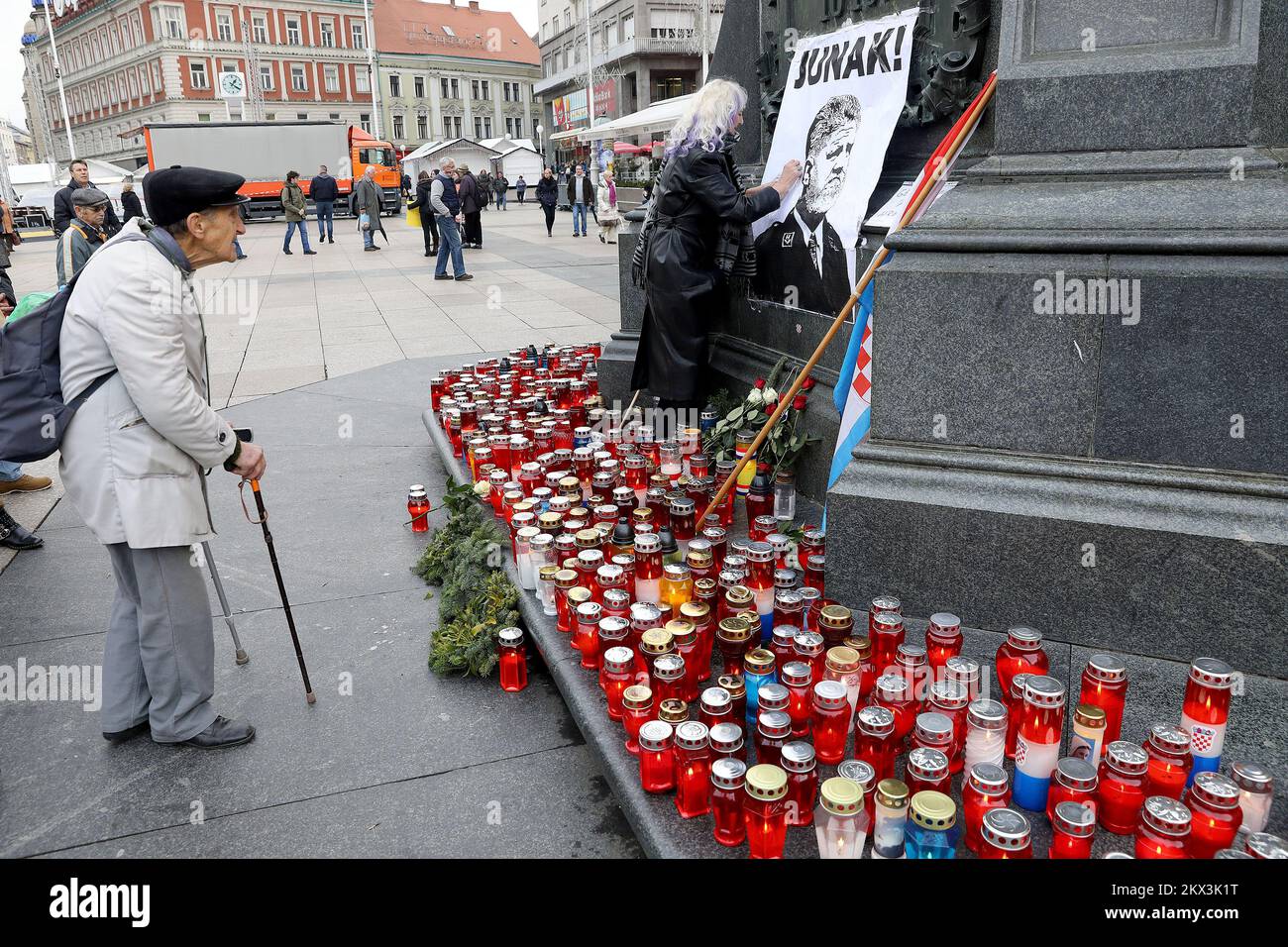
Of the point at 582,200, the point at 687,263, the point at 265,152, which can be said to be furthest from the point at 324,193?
the point at 687,263

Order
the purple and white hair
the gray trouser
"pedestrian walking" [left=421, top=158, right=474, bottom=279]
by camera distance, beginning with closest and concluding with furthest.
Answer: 1. the gray trouser
2. the purple and white hair
3. "pedestrian walking" [left=421, top=158, right=474, bottom=279]

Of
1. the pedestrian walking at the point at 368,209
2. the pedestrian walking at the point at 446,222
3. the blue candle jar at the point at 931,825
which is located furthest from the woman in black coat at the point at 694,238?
the pedestrian walking at the point at 368,209

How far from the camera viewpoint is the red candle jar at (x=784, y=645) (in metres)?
2.93

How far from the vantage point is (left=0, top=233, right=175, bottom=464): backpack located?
9.71 feet

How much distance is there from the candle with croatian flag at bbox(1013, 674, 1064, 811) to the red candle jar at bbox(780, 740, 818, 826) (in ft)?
1.88

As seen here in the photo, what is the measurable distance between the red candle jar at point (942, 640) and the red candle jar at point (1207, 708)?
2.07ft

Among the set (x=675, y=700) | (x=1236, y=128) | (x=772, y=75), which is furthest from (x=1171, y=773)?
(x=772, y=75)

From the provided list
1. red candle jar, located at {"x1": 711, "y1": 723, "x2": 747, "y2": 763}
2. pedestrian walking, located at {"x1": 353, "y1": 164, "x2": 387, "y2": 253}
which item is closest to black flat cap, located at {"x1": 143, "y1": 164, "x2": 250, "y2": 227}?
red candle jar, located at {"x1": 711, "y1": 723, "x2": 747, "y2": 763}

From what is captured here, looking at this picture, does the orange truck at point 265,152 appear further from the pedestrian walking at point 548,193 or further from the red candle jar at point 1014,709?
the red candle jar at point 1014,709

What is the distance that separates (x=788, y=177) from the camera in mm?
5188

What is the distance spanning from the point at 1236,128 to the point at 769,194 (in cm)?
259

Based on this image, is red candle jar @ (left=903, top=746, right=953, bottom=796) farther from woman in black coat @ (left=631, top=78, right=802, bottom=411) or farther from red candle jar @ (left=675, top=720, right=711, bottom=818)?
woman in black coat @ (left=631, top=78, right=802, bottom=411)

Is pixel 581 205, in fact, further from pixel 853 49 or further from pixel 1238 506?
pixel 1238 506

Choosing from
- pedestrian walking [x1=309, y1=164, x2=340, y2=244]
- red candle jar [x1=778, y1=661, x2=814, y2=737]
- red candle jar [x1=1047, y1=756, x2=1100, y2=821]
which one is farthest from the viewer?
pedestrian walking [x1=309, y1=164, x2=340, y2=244]
